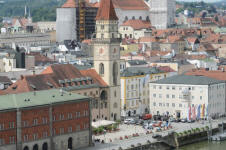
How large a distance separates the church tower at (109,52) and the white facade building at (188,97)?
6290mm

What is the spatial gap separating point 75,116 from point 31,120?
198 inches

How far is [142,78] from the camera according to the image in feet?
308

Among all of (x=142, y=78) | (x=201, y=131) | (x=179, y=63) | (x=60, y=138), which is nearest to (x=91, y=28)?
(x=179, y=63)

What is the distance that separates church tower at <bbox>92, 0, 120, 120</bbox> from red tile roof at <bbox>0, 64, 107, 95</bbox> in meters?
0.90

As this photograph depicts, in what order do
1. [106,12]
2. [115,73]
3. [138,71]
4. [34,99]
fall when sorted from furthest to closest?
[138,71], [115,73], [106,12], [34,99]

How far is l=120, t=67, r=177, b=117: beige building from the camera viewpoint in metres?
91.5

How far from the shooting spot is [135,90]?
92.9 meters

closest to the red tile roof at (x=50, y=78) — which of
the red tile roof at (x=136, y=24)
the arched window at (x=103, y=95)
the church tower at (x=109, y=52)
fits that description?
the arched window at (x=103, y=95)

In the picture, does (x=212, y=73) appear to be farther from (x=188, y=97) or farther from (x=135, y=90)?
(x=135, y=90)

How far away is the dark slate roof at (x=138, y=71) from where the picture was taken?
92537mm

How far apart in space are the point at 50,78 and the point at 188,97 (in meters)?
16.5

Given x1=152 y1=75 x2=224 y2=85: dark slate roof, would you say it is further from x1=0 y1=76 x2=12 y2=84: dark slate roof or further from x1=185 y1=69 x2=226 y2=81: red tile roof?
x1=0 y1=76 x2=12 y2=84: dark slate roof

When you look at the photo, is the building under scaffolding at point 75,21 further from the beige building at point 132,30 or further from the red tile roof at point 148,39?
the red tile roof at point 148,39

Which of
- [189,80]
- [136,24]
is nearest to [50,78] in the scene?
[189,80]
